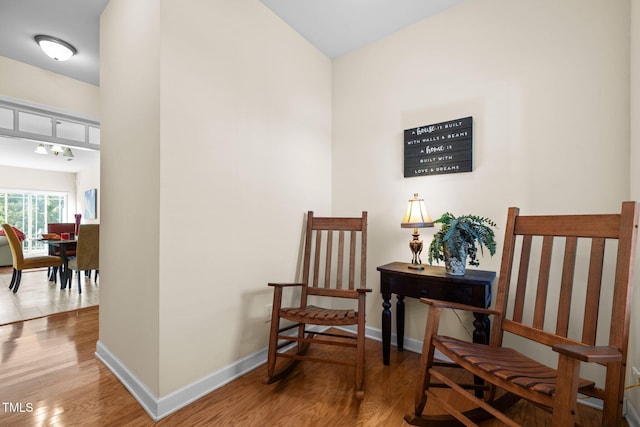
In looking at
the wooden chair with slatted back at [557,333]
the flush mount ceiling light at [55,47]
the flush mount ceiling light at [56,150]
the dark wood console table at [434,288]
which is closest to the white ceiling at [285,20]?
the flush mount ceiling light at [55,47]

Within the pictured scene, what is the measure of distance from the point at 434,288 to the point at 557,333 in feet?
2.08

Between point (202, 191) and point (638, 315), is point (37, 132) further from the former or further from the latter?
point (638, 315)

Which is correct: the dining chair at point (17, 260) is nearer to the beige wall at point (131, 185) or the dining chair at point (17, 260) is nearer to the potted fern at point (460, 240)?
the beige wall at point (131, 185)

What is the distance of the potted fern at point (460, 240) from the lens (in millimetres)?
1747

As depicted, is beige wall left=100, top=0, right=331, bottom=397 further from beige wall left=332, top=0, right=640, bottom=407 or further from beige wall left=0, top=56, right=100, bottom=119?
beige wall left=0, top=56, right=100, bottom=119

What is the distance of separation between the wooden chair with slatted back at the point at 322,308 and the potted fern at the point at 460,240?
0.56 metres

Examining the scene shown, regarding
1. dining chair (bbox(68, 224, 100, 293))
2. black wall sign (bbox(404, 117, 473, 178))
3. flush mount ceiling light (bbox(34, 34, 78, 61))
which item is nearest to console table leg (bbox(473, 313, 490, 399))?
black wall sign (bbox(404, 117, 473, 178))

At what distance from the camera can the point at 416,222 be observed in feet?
6.46

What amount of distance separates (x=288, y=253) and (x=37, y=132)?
3.17 m

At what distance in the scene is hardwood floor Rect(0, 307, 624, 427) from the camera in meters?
1.45

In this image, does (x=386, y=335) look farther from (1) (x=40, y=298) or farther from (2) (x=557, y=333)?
(1) (x=40, y=298)

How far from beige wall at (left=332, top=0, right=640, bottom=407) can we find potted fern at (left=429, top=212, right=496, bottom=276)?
0.22 m

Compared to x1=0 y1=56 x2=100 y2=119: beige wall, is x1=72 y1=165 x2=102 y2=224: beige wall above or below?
below

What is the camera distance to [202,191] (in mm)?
1691
